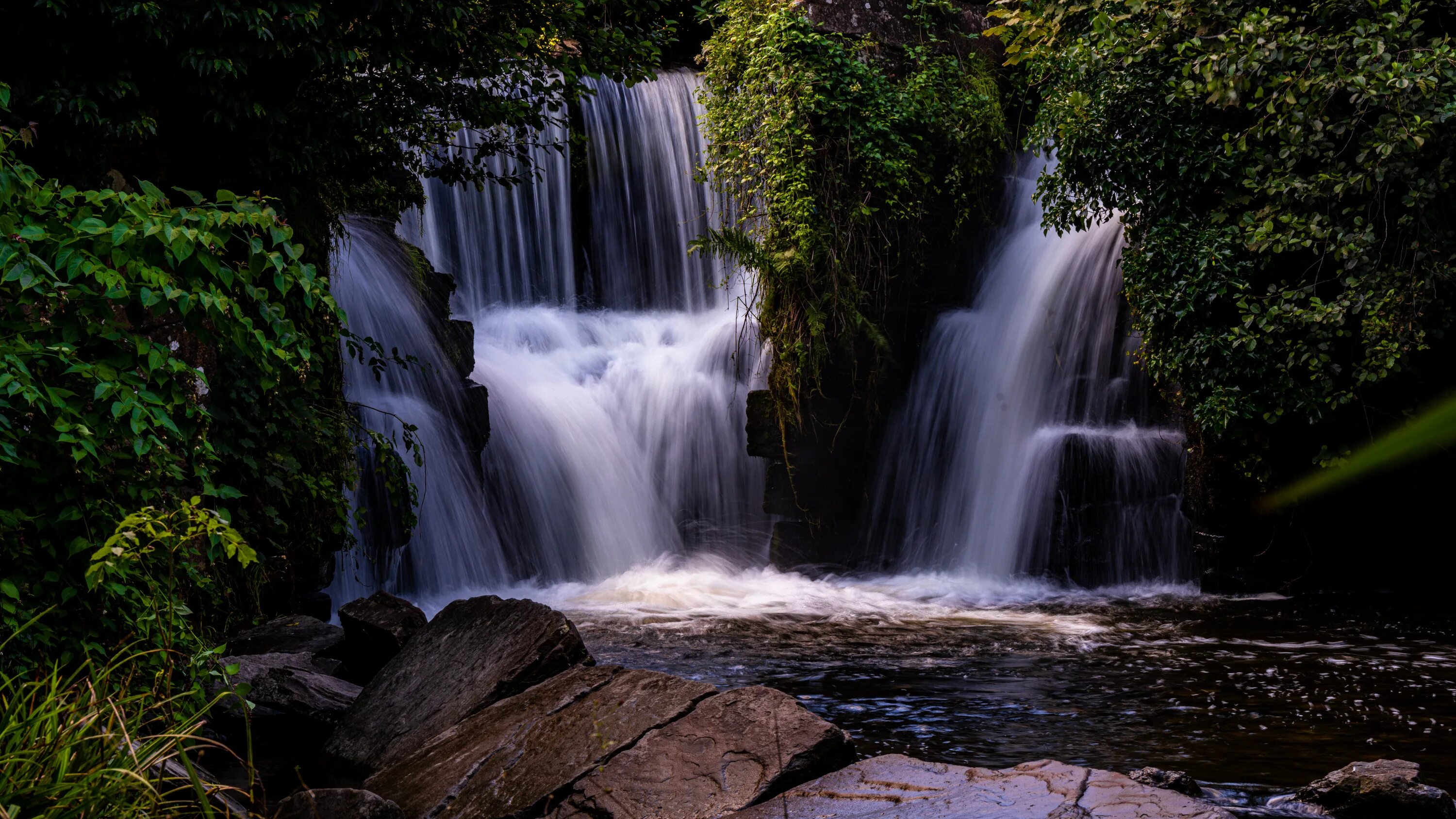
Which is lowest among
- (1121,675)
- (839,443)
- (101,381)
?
(1121,675)

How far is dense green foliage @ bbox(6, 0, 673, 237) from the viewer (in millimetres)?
5508

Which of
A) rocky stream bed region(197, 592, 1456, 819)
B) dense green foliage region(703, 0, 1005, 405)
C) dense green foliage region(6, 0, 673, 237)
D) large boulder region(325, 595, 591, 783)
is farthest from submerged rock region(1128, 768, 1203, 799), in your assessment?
dense green foliage region(703, 0, 1005, 405)

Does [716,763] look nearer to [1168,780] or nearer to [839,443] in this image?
[1168,780]

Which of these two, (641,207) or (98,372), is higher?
(641,207)

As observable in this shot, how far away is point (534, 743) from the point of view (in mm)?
4895

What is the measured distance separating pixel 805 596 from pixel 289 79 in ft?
21.4

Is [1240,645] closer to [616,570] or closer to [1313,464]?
[1313,464]

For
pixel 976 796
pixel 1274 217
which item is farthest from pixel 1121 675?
pixel 1274 217

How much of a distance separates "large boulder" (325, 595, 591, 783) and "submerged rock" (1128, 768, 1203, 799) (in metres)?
2.82

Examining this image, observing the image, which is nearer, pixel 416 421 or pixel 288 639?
pixel 288 639

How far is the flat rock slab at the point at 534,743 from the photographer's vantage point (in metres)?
4.57

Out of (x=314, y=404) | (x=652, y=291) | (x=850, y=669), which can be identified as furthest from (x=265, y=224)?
(x=652, y=291)

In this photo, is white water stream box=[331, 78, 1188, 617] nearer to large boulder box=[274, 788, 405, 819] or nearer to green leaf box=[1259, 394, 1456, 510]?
green leaf box=[1259, 394, 1456, 510]

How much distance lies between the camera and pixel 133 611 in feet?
13.3
